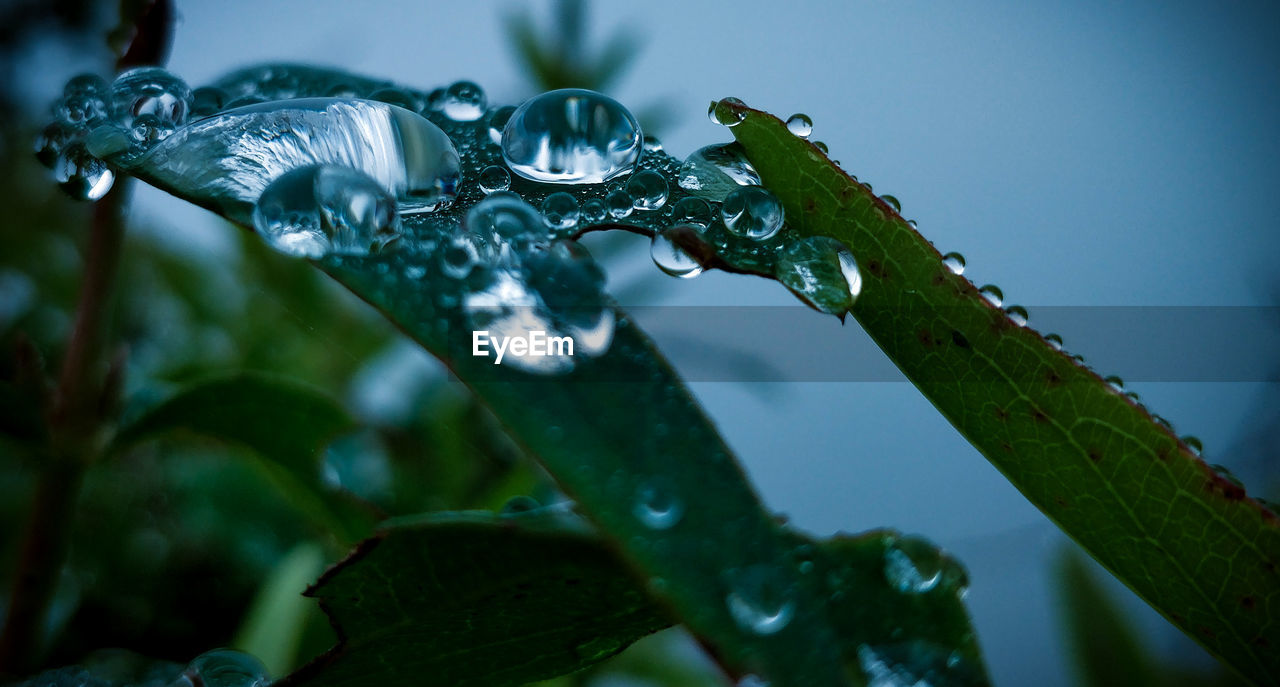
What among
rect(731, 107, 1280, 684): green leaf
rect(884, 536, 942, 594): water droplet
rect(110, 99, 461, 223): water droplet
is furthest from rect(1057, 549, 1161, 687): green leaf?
rect(110, 99, 461, 223): water droplet

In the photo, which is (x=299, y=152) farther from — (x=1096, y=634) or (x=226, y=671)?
(x=1096, y=634)

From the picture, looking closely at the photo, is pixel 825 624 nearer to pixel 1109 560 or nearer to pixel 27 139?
Answer: pixel 1109 560

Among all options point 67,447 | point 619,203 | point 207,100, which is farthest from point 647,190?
point 67,447

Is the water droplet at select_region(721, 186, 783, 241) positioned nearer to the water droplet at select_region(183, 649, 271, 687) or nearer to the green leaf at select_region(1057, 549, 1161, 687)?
the water droplet at select_region(183, 649, 271, 687)

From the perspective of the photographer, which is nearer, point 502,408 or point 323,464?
point 502,408

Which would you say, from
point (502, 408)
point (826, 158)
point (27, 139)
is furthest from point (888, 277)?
point (27, 139)

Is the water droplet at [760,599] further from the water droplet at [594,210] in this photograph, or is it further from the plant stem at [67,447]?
the plant stem at [67,447]
